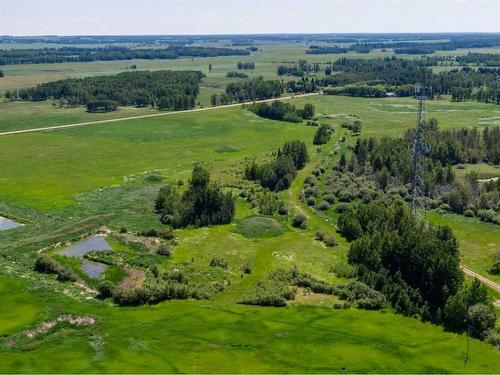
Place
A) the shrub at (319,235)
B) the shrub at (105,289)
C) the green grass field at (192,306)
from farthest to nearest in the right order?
the shrub at (319,235), the shrub at (105,289), the green grass field at (192,306)

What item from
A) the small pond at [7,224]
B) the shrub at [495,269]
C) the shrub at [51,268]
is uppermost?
the shrub at [51,268]

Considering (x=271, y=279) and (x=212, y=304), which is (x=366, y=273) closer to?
(x=271, y=279)

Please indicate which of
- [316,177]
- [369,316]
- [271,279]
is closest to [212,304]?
[271,279]

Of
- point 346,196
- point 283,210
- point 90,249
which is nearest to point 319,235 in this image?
point 283,210

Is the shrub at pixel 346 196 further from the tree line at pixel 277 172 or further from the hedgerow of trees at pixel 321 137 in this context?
the hedgerow of trees at pixel 321 137

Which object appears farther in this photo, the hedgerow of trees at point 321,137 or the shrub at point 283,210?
the hedgerow of trees at point 321,137

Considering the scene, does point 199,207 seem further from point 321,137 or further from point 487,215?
point 321,137

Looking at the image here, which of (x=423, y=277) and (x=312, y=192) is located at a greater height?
(x=423, y=277)

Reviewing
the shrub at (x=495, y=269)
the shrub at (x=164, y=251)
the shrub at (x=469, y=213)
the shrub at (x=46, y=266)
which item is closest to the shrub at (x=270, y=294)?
the shrub at (x=164, y=251)

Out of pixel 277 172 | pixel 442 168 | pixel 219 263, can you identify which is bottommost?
pixel 219 263
